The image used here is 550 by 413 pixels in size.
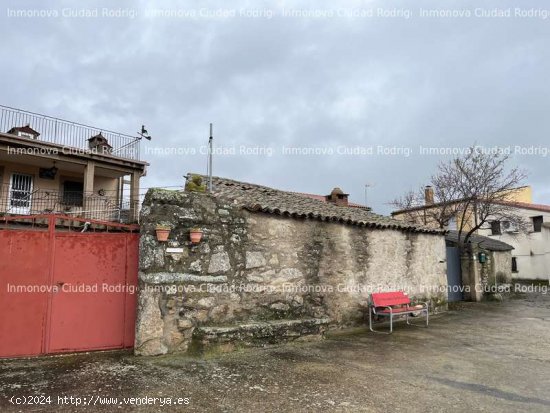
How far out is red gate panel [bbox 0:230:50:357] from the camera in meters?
5.19

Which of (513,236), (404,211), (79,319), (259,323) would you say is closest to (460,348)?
(259,323)

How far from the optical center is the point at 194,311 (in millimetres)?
5750

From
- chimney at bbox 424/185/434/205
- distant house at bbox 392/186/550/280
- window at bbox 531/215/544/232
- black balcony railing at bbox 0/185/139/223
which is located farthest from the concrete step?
window at bbox 531/215/544/232

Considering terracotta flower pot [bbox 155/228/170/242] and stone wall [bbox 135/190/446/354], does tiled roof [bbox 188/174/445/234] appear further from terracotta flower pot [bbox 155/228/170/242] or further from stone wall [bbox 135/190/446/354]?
terracotta flower pot [bbox 155/228/170/242]

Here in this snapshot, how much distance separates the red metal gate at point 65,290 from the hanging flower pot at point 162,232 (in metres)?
0.69

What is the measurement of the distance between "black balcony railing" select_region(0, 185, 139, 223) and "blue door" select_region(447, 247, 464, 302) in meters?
12.7

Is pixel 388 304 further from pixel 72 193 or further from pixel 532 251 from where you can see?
pixel 532 251

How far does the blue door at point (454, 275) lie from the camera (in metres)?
13.6

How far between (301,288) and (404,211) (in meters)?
16.7

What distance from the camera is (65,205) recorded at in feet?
52.5

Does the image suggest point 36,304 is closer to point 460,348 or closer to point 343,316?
point 343,316

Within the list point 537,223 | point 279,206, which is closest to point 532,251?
point 537,223

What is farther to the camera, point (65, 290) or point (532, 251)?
point (532, 251)

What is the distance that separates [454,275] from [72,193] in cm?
1645
